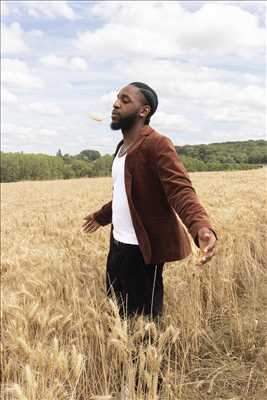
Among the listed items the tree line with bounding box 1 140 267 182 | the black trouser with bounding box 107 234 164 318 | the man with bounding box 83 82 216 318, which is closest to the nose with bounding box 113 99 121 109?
the man with bounding box 83 82 216 318

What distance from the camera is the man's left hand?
2212 millimetres

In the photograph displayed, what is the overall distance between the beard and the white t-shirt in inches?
7.6

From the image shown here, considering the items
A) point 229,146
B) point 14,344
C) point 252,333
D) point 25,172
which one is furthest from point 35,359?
point 25,172

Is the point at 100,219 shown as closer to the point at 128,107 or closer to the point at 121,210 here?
the point at 121,210

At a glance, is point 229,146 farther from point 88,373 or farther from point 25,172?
point 88,373

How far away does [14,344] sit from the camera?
2.81 metres

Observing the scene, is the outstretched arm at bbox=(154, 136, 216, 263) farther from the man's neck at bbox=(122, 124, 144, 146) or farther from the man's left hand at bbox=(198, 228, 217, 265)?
the man's neck at bbox=(122, 124, 144, 146)

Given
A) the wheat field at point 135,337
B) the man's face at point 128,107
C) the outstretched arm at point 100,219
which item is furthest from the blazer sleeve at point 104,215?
the man's face at point 128,107

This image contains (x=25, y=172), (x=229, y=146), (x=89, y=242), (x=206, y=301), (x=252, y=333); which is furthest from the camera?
(x=25, y=172)

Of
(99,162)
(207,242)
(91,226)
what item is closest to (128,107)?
(207,242)

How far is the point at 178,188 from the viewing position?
2.57 metres

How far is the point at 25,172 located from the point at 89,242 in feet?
269

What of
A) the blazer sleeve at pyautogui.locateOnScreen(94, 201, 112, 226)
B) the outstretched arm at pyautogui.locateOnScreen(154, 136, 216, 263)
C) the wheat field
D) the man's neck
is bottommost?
the wheat field

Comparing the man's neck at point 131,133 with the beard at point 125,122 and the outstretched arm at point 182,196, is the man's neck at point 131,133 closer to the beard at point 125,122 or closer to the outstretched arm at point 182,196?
the beard at point 125,122
